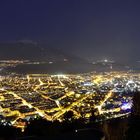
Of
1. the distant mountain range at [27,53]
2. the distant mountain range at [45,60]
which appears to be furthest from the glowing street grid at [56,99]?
the distant mountain range at [27,53]

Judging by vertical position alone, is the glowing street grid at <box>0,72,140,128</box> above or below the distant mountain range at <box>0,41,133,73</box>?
below

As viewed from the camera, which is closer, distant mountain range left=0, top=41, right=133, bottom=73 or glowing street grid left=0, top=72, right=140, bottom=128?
glowing street grid left=0, top=72, right=140, bottom=128

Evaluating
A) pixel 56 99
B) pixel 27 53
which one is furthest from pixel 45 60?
pixel 56 99

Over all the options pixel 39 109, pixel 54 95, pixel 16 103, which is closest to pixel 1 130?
pixel 39 109

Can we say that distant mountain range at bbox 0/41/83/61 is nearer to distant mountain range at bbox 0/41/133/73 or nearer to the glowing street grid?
distant mountain range at bbox 0/41/133/73

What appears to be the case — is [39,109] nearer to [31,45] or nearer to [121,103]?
[121,103]

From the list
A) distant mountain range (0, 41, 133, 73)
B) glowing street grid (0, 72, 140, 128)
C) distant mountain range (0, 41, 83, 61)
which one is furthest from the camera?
distant mountain range (0, 41, 83, 61)

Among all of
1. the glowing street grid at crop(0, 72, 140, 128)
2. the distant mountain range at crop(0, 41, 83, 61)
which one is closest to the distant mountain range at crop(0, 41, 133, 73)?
the distant mountain range at crop(0, 41, 83, 61)

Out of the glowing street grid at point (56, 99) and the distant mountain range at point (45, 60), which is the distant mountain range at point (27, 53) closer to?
the distant mountain range at point (45, 60)
